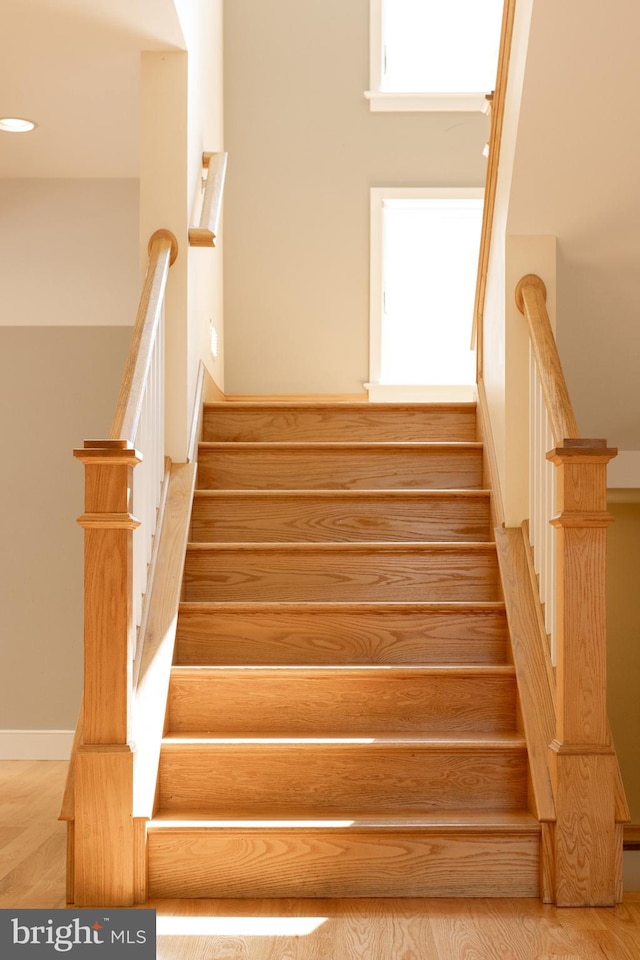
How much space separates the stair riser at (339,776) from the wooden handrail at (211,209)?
5.76 feet

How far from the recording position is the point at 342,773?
285cm

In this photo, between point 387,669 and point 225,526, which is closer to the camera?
point 387,669

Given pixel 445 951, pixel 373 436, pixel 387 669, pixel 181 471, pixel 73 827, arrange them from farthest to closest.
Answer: pixel 373 436 → pixel 181 471 → pixel 387 669 → pixel 73 827 → pixel 445 951

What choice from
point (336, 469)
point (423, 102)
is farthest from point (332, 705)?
point (423, 102)

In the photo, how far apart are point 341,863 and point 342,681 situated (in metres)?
0.56

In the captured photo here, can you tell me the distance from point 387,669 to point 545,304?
1.27 metres

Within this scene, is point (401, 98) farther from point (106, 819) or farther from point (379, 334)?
point (106, 819)

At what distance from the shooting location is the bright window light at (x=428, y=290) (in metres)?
5.62

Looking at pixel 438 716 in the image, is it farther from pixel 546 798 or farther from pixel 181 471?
pixel 181 471

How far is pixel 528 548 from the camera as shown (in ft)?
10.9

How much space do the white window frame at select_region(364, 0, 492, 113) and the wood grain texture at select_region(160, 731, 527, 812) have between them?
148 inches

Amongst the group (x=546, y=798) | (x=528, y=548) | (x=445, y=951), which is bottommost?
(x=445, y=951)

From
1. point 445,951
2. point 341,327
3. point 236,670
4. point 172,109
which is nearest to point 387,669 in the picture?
point 236,670

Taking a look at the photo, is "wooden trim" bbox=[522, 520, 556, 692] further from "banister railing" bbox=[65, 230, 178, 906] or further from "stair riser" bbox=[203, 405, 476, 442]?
"banister railing" bbox=[65, 230, 178, 906]
